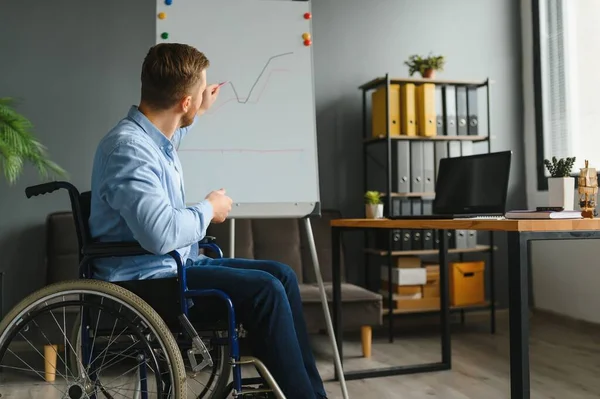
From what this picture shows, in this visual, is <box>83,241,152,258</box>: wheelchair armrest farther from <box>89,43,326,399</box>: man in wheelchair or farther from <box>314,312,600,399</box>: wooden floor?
<box>314,312,600,399</box>: wooden floor

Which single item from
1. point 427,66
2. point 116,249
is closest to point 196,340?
point 116,249

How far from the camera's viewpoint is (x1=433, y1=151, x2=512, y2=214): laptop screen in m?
2.48

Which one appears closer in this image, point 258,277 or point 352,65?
point 258,277

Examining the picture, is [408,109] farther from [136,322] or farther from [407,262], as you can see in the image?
[136,322]

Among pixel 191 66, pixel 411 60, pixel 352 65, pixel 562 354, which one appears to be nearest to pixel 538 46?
pixel 411 60

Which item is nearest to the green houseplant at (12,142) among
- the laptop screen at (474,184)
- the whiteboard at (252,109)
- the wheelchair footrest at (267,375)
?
the whiteboard at (252,109)

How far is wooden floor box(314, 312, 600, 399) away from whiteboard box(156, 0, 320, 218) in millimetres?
798

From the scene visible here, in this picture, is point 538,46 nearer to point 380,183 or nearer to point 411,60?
point 411,60

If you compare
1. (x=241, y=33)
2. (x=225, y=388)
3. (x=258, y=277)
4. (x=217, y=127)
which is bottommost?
(x=225, y=388)

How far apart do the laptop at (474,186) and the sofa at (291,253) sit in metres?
0.63

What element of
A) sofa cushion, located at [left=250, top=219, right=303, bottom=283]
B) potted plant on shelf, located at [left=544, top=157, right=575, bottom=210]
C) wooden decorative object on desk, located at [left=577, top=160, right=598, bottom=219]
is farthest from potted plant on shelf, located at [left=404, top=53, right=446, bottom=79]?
wooden decorative object on desk, located at [left=577, top=160, right=598, bottom=219]

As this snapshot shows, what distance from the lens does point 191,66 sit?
164 cm

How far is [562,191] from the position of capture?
205 cm

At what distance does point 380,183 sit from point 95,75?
175cm
